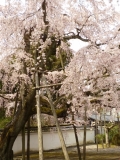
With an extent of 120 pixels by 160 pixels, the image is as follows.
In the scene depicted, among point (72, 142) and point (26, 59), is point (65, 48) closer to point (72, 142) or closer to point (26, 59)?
point (26, 59)

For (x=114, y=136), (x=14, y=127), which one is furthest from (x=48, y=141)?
(x=14, y=127)

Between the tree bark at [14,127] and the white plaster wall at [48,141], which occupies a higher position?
the tree bark at [14,127]

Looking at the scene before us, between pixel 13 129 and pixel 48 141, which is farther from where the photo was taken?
pixel 48 141

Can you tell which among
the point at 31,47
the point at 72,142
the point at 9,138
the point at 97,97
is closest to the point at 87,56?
the point at 31,47

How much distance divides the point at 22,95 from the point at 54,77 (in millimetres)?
1560

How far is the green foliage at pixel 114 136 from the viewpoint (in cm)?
2250

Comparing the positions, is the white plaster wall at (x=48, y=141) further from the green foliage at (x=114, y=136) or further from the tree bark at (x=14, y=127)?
the tree bark at (x=14, y=127)

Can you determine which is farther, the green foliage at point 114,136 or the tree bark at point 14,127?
the green foliage at point 114,136

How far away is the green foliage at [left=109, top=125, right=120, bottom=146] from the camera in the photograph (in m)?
22.5

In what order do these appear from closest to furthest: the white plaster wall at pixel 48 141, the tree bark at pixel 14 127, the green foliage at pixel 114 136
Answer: the tree bark at pixel 14 127 < the white plaster wall at pixel 48 141 < the green foliage at pixel 114 136

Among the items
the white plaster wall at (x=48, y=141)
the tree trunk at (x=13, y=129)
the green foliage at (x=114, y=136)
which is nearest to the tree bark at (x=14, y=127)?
the tree trunk at (x=13, y=129)

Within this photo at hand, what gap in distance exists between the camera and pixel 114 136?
2267cm

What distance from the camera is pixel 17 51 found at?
9.57 meters

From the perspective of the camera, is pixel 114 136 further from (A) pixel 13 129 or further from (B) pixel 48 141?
(A) pixel 13 129
